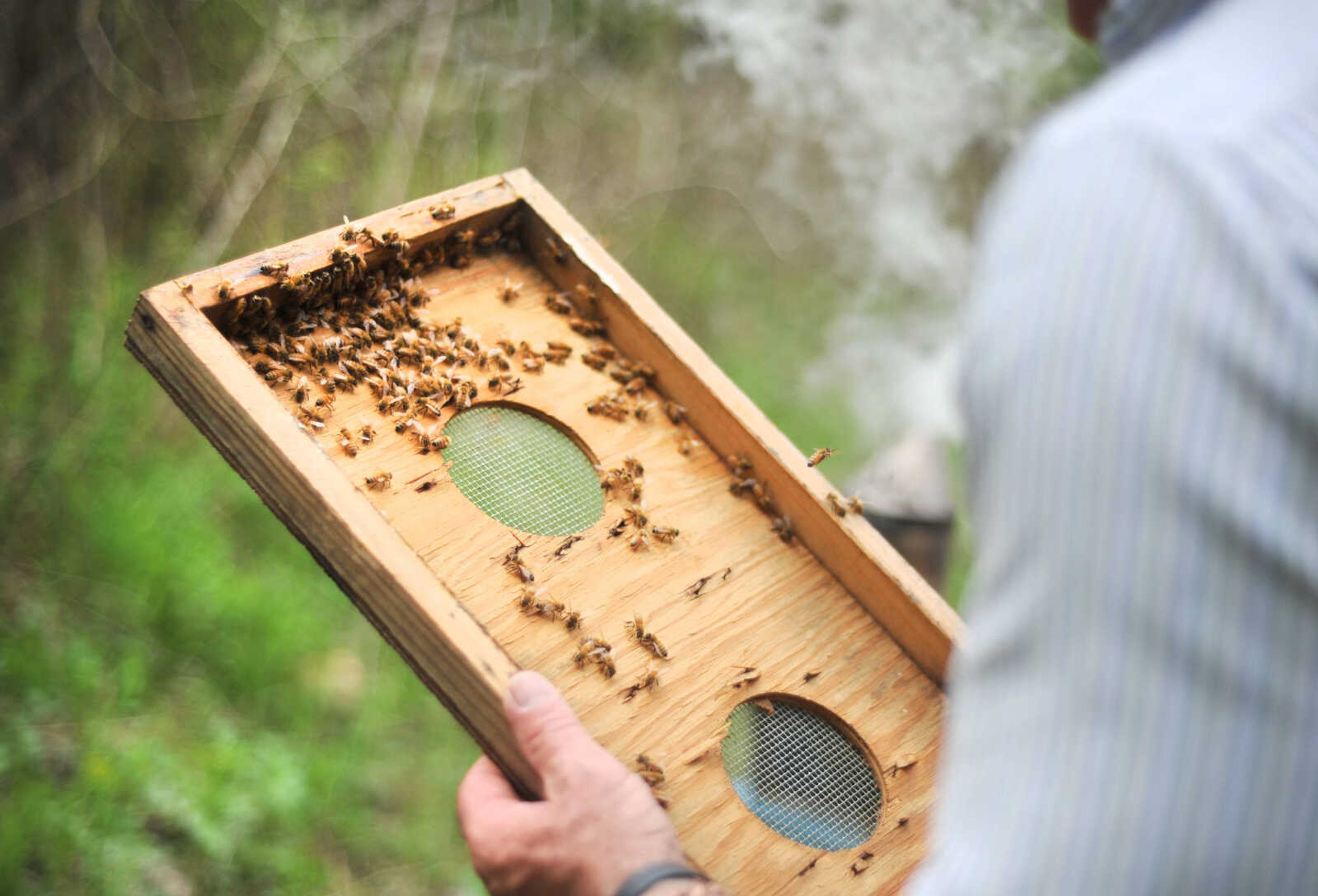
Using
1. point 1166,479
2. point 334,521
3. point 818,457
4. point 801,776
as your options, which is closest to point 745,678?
point 801,776

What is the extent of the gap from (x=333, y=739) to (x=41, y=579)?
1303 mm

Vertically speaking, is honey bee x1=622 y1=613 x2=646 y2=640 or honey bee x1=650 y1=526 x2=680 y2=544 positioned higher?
honey bee x1=650 y1=526 x2=680 y2=544

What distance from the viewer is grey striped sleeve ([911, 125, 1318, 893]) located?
2.88 ft

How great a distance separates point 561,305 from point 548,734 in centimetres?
117

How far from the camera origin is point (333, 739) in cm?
427

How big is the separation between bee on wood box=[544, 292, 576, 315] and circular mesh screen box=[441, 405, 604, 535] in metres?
0.34

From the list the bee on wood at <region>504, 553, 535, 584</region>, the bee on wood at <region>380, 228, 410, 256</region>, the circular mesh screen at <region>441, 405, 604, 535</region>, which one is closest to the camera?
the bee on wood at <region>504, 553, 535, 584</region>

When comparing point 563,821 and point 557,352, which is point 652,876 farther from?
point 557,352

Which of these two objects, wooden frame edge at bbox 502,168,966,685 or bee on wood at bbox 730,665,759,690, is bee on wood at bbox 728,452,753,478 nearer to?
wooden frame edge at bbox 502,168,966,685

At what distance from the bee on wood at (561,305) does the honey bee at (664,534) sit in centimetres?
62

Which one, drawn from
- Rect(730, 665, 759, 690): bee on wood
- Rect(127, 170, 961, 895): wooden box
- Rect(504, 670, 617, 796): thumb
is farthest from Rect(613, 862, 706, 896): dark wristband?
Rect(730, 665, 759, 690): bee on wood

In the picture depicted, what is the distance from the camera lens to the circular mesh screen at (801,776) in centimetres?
190

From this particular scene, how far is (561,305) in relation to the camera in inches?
97.9

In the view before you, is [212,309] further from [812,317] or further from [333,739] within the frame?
[812,317]
